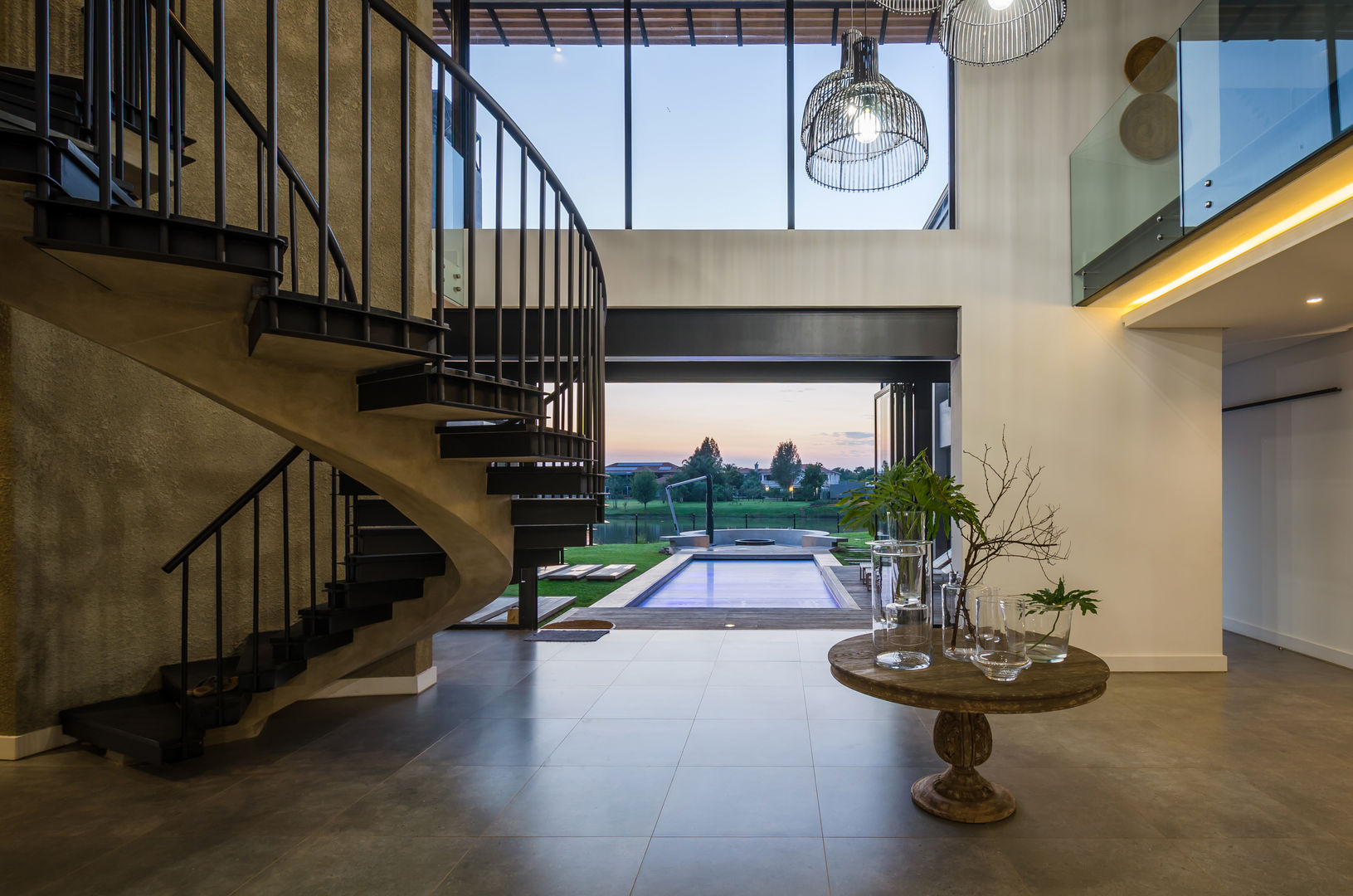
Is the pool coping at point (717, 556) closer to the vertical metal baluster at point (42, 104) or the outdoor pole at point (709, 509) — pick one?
the outdoor pole at point (709, 509)

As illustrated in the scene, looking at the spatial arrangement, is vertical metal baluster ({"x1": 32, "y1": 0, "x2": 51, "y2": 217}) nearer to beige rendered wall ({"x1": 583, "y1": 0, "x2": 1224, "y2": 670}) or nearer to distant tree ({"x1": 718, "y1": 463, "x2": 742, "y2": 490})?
beige rendered wall ({"x1": 583, "y1": 0, "x2": 1224, "y2": 670})

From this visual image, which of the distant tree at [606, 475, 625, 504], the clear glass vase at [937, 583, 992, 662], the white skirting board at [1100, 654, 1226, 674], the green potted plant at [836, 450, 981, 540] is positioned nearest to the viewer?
the clear glass vase at [937, 583, 992, 662]

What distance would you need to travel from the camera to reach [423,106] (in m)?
4.97

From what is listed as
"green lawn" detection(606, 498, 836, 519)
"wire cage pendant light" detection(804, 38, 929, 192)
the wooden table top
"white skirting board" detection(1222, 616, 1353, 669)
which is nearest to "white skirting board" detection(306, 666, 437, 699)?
the wooden table top

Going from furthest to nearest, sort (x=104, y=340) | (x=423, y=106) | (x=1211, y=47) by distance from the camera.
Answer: (x=423, y=106) < (x=1211, y=47) < (x=104, y=340)

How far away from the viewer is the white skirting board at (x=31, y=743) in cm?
353

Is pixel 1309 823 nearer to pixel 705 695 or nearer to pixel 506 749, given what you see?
pixel 705 695

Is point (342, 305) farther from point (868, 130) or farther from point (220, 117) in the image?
point (868, 130)

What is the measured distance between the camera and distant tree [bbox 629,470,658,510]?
1341 centimetres

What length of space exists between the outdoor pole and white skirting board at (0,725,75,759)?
11.3m

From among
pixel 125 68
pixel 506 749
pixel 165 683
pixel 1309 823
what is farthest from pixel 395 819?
pixel 1309 823

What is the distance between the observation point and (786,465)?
12492 millimetres

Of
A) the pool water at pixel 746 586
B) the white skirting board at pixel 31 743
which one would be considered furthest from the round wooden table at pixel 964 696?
the pool water at pixel 746 586

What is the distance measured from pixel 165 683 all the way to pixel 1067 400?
5801 millimetres
